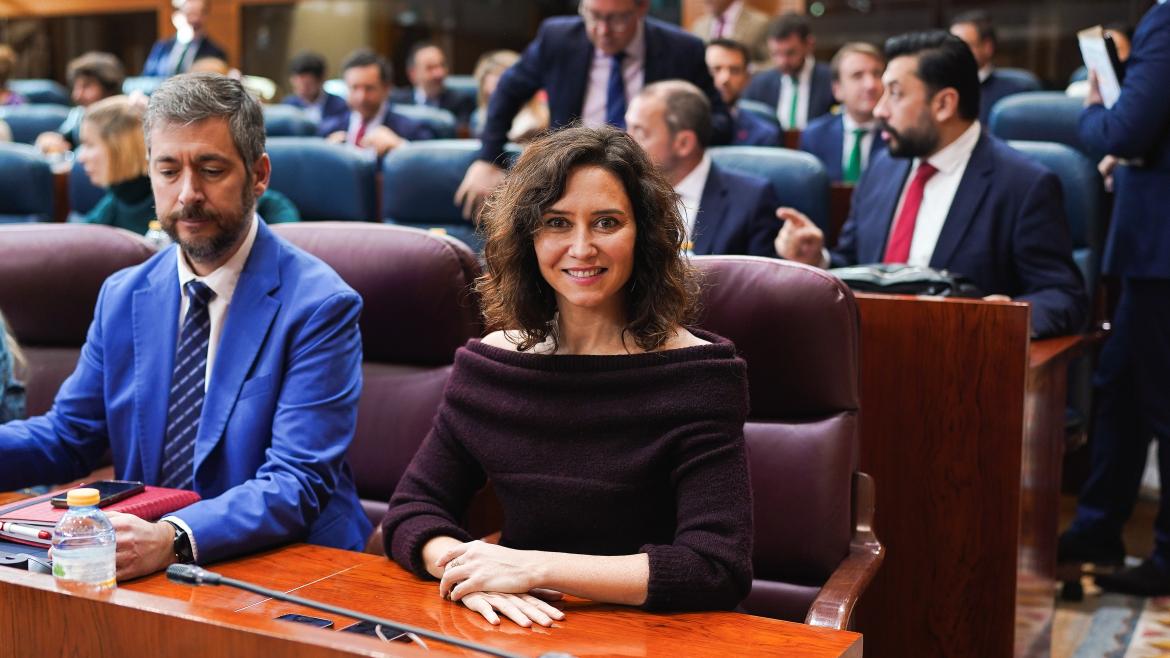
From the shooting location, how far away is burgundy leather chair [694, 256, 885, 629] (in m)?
1.71

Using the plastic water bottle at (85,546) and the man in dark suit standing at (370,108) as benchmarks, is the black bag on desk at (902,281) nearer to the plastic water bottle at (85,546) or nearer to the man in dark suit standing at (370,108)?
the plastic water bottle at (85,546)

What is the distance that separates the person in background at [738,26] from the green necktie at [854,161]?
200cm

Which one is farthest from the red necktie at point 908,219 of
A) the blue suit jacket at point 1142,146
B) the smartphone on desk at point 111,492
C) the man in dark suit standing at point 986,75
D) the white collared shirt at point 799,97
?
the white collared shirt at point 799,97

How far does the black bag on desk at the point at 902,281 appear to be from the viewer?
7.22ft

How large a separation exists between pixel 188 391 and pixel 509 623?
28.2 inches

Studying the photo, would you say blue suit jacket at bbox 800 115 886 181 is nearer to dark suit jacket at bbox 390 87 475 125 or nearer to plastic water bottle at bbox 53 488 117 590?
dark suit jacket at bbox 390 87 475 125

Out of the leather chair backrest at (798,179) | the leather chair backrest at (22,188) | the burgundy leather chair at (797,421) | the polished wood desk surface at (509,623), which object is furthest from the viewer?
the leather chair backrest at (22,188)

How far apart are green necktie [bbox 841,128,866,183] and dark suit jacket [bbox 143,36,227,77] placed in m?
4.13

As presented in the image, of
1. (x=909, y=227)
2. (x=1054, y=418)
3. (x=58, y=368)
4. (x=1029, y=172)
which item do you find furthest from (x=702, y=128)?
(x=58, y=368)

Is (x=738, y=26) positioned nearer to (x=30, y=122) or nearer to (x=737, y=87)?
(x=737, y=87)

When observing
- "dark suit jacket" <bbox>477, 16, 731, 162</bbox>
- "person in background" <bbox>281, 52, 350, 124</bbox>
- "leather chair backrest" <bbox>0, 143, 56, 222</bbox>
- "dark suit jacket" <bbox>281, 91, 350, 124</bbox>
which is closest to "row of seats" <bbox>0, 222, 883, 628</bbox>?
"dark suit jacket" <bbox>477, 16, 731, 162</bbox>

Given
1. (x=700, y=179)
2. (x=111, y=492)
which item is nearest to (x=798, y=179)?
(x=700, y=179)

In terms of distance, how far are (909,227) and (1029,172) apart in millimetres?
303

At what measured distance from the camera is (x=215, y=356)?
169 centimetres
